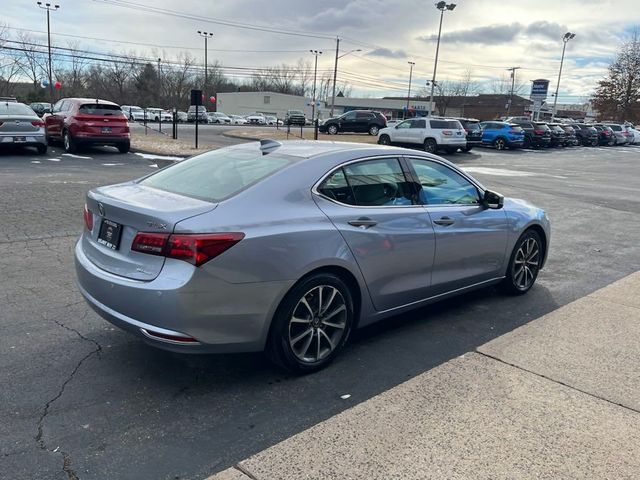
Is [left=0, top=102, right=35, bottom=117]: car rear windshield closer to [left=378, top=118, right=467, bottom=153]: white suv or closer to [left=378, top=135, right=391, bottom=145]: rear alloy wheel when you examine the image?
[left=378, top=118, right=467, bottom=153]: white suv

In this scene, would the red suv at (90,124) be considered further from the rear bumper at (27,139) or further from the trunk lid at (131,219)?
the trunk lid at (131,219)

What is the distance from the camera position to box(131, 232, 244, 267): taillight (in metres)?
3.07

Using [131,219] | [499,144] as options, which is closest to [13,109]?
[131,219]

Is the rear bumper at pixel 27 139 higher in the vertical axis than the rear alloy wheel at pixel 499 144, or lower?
lower

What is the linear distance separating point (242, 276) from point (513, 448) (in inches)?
68.1

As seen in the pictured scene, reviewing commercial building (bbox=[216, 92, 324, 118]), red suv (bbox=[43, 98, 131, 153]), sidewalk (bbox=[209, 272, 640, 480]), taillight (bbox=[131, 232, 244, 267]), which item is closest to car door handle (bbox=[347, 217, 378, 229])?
taillight (bbox=[131, 232, 244, 267])

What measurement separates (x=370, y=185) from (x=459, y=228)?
3.25 feet

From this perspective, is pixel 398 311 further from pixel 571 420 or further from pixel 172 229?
pixel 172 229

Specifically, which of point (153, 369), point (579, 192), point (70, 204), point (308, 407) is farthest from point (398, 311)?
point (579, 192)

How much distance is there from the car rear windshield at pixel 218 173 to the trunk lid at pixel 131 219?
5.9 inches

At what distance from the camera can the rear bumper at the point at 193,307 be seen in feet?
10.1

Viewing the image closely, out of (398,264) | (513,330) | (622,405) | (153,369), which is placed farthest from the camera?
(513,330)

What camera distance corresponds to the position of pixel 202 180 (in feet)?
12.8

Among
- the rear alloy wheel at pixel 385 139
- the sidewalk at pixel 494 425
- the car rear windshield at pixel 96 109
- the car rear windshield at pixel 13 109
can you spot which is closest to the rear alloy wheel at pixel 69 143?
the car rear windshield at pixel 96 109
